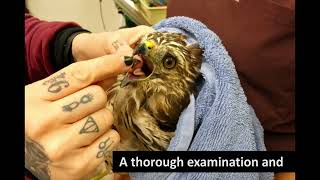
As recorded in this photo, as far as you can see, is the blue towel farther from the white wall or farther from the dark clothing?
the white wall

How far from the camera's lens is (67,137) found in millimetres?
517

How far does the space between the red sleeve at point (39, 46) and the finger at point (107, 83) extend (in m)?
0.21

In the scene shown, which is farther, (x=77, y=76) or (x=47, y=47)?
(x=47, y=47)

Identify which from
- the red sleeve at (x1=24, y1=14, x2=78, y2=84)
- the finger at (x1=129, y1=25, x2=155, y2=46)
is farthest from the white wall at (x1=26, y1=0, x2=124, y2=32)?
the finger at (x1=129, y1=25, x2=155, y2=46)

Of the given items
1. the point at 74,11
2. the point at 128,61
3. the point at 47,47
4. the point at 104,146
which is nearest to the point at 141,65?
the point at 128,61

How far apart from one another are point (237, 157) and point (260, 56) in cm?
20

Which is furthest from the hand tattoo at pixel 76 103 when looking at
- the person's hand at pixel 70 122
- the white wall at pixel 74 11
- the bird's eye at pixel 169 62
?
the white wall at pixel 74 11

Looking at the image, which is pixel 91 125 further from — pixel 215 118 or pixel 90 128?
pixel 215 118

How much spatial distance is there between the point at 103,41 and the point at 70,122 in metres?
0.24

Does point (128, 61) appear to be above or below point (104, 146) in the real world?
above

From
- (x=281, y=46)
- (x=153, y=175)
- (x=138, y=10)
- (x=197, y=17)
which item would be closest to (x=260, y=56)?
(x=281, y=46)

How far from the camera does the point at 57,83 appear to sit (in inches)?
21.1

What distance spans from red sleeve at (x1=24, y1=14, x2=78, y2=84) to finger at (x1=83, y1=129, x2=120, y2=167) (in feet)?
0.94
